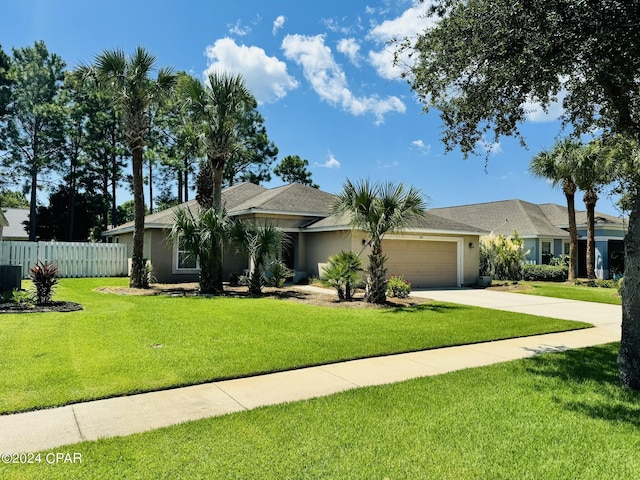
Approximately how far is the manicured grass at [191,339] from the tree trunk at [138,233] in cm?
304

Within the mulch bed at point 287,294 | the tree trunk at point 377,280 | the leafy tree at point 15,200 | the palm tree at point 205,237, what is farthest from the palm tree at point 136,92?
the leafy tree at point 15,200

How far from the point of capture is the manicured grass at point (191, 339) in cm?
532

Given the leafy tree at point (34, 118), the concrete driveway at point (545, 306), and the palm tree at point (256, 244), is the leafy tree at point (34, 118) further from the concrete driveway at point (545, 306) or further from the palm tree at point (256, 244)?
the concrete driveway at point (545, 306)

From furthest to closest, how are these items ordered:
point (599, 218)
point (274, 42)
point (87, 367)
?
point (599, 218)
point (274, 42)
point (87, 367)

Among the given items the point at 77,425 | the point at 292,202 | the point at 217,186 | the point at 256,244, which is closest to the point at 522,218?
the point at 292,202

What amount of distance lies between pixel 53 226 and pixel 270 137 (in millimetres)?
20471

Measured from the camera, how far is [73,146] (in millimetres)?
35375

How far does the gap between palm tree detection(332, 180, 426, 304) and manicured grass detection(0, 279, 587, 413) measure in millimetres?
1427

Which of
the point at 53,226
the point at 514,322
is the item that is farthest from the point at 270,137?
the point at 514,322

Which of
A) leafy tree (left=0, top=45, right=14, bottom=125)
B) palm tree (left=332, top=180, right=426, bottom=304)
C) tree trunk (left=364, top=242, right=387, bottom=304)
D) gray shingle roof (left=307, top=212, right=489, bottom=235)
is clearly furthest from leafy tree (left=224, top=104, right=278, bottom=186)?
tree trunk (left=364, top=242, right=387, bottom=304)

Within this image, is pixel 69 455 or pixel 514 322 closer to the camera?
pixel 69 455

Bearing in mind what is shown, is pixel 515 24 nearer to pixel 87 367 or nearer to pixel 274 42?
pixel 87 367

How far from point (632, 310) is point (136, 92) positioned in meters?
15.5

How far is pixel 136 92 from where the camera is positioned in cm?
1497
